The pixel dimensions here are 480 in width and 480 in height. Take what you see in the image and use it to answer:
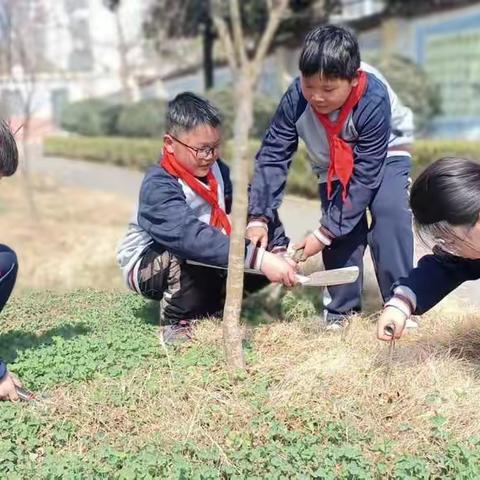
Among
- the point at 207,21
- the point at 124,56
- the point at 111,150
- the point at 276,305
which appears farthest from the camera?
the point at 124,56

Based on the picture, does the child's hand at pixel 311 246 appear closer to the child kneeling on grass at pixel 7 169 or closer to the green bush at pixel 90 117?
the child kneeling on grass at pixel 7 169

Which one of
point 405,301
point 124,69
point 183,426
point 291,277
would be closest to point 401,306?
point 405,301

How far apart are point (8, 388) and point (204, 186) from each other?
3.85ft

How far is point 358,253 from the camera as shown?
3.36m

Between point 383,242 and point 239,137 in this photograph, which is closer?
point 239,137

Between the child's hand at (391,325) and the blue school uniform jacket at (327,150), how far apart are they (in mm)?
700

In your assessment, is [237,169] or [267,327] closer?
[237,169]

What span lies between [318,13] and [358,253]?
40.9 ft

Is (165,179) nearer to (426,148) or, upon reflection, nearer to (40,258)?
(40,258)

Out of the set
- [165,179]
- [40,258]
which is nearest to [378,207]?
[165,179]

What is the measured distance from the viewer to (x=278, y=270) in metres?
2.78

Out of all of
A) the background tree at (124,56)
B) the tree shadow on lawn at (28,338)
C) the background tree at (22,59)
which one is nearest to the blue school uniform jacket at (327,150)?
the tree shadow on lawn at (28,338)

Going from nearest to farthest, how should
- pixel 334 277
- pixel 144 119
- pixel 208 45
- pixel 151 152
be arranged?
pixel 334 277 < pixel 151 152 < pixel 208 45 < pixel 144 119

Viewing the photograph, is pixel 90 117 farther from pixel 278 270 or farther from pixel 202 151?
pixel 278 270
